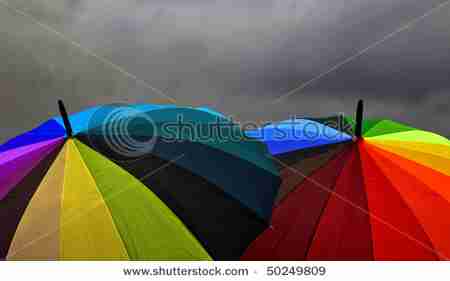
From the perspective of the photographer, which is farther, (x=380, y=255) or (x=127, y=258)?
(x=380, y=255)

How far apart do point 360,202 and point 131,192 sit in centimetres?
329

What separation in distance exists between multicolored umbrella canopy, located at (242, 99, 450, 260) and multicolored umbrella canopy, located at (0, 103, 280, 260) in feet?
1.69

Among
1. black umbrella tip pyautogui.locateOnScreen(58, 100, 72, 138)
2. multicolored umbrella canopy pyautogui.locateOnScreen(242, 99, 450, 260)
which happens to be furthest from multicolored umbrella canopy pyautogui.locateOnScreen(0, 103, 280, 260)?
multicolored umbrella canopy pyautogui.locateOnScreen(242, 99, 450, 260)

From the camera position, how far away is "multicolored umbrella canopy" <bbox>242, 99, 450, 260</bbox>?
8945 mm

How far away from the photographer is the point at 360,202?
30.5 ft

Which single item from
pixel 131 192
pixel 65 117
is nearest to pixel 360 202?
pixel 131 192

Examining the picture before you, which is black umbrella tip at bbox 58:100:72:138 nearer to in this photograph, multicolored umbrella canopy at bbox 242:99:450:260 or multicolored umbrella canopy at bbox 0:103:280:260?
multicolored umbrella canopy at bbox 0:103:280:260

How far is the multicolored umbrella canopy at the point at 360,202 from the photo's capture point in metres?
8.95

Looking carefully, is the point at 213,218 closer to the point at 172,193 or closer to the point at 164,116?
the point at 172,193

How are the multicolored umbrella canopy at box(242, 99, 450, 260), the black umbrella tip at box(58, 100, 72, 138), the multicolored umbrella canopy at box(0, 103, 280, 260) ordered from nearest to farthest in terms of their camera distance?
the multicolored umbrella canopy at box(0, 103, 280, 260) < the black umbrella tip at box(58, 100, 72, 138) < the multicolored umbrella canopy at box(242, 99, 450, 260)

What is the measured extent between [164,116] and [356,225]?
10.4 ft

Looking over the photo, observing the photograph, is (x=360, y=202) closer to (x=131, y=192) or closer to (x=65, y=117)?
(x=131, y=192)
